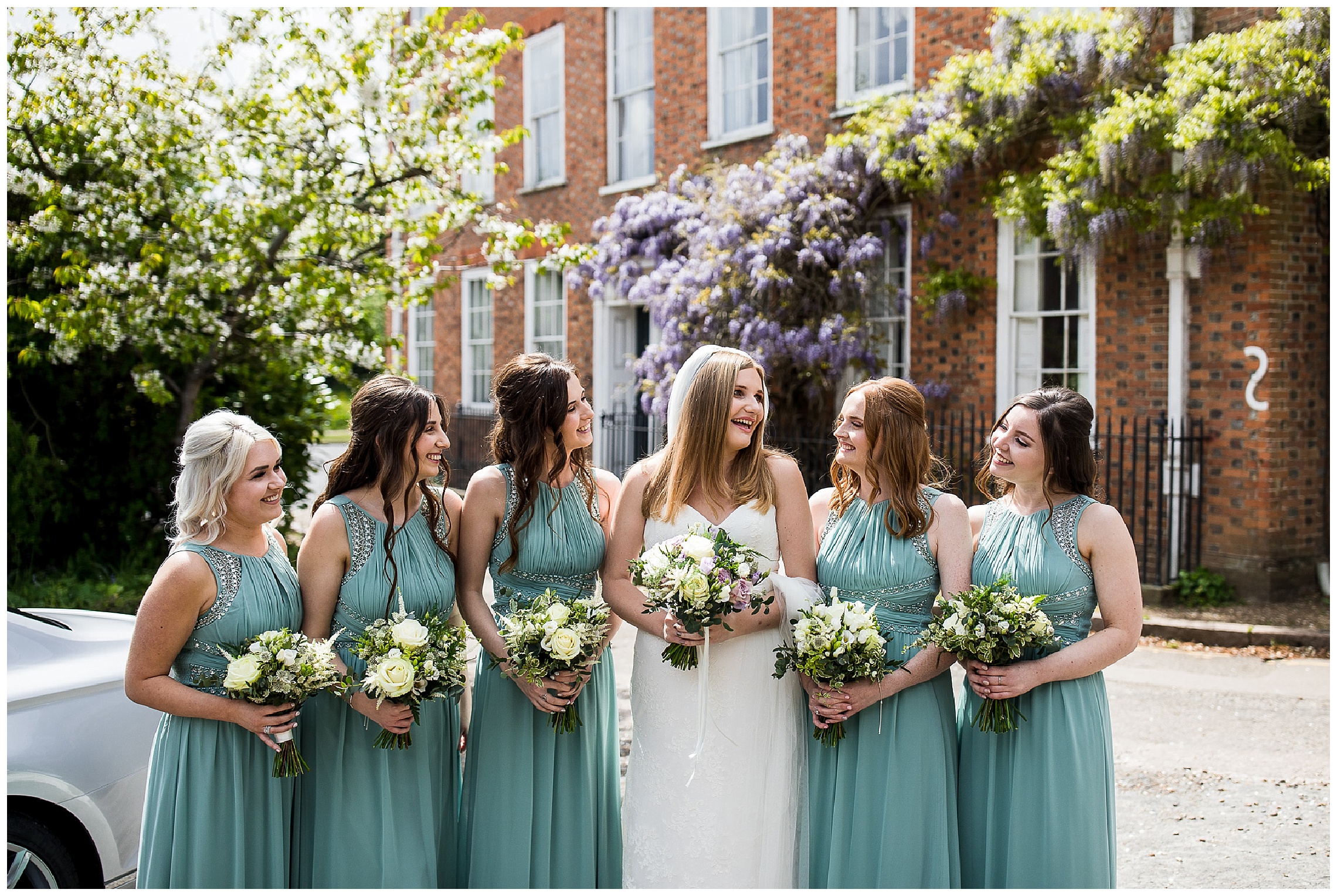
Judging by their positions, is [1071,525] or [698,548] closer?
[698,548]

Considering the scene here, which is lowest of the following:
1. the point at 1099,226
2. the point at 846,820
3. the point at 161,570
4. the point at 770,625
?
the point at 846,820

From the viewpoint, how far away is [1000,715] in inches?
141

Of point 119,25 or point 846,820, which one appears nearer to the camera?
point 846,820

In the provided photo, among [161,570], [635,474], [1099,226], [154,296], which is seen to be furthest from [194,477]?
[1099,226]

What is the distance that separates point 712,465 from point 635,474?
30 centimetres

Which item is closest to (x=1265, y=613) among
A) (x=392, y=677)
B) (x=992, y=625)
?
(x=992, y=625)

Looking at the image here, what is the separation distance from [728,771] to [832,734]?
39 cm

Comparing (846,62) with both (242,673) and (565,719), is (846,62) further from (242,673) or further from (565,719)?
(242,673)

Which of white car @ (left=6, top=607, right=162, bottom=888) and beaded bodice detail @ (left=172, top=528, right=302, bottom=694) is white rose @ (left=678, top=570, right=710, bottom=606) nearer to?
beaded bodice detail @ (left=172, top=528, right=302, bottom=694)

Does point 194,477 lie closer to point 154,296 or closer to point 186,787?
point 186,787

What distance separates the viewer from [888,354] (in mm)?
13312

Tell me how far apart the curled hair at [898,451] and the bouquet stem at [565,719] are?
4.13 ft

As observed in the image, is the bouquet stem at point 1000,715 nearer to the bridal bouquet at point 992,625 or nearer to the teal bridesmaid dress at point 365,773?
the bridal bouquet at point 992,625

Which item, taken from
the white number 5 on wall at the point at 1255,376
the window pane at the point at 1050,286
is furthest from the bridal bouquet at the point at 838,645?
the window pane at the point at 1050,286
